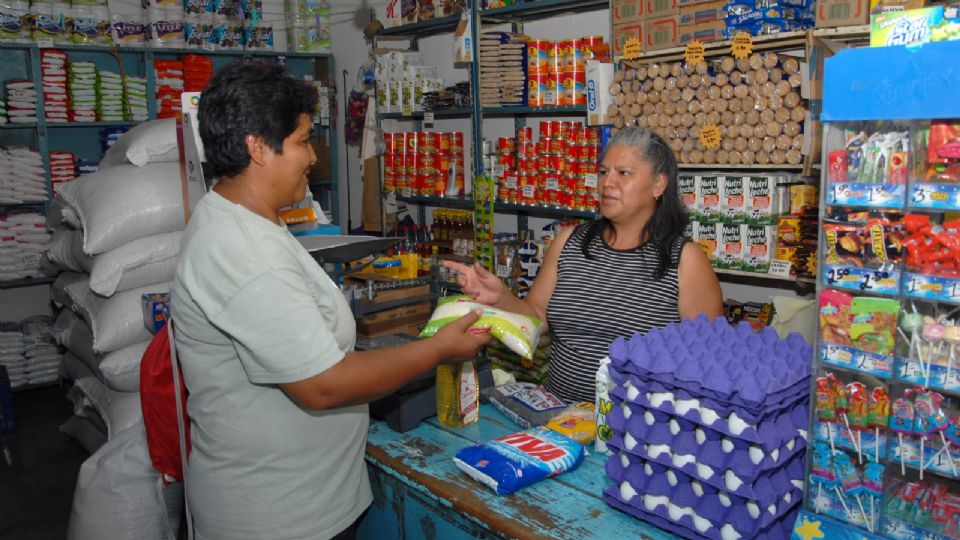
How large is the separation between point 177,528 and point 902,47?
8.35ft

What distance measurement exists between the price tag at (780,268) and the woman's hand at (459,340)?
1.83m

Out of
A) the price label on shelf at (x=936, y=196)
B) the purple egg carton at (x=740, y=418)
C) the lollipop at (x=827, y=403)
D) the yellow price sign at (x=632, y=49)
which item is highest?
the yellow price sign at (x=632, y=49)

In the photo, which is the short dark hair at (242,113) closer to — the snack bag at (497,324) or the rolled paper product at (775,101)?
the snack bag at (497,324)

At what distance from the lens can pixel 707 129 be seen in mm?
3316

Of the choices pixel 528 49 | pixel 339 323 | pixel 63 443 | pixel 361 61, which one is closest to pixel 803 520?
pixel 339 323

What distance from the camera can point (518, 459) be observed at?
1.74m

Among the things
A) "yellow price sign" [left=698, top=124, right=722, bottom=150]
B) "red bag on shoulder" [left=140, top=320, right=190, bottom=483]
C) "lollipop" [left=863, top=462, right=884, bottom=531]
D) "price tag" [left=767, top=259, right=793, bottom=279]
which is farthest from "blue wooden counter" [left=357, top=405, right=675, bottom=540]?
"yellow price sign" [left=698, top=124, right=722, bottom=150]

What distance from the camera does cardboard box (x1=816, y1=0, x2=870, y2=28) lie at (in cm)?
270

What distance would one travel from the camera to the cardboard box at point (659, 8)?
3352 millimetres

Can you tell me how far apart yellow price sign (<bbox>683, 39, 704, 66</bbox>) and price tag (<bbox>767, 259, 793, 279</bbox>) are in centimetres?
93

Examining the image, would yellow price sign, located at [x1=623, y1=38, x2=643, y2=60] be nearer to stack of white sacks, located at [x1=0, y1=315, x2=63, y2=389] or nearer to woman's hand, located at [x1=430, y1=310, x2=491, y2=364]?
woman's hand, located at [x1=430, y1=310, x2=491, y2=364]

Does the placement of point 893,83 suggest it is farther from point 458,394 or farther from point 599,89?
point 599,89

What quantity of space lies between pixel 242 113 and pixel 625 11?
258 cm

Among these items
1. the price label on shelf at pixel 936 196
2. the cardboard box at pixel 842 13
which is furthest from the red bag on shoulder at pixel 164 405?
the cardboard box at pixel 842 13
